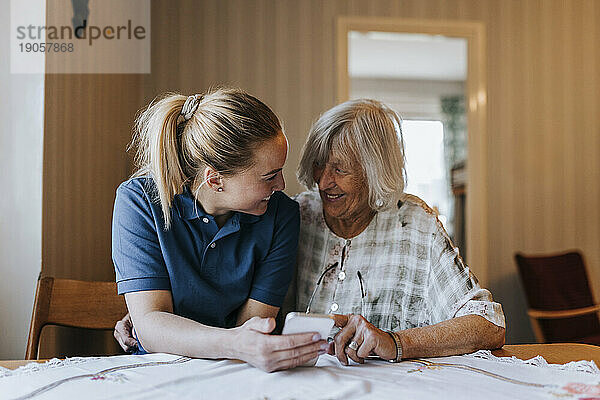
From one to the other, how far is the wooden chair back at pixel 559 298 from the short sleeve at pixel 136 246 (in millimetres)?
2473

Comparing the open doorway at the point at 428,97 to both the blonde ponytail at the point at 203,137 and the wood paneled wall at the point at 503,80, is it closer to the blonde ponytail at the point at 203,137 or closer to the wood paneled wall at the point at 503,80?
the wood paneled wall at the point at 503,80

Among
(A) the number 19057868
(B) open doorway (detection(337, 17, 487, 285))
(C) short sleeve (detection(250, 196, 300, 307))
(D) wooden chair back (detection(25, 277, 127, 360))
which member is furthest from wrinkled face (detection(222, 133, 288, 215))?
(B) open doorway (detection(337, 17, 487, 285))

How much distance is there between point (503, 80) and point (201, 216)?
2.91m

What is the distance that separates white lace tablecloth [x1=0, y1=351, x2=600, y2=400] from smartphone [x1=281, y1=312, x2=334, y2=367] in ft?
0.24

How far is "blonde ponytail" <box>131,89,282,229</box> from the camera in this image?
55.8 inches

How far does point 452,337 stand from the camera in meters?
1.36

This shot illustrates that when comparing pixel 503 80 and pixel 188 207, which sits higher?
pixel 503 80

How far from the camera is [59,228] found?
202 cm

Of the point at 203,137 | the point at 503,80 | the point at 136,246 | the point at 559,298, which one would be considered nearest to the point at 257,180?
the point at 203,137

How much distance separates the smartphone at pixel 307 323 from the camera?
1.16 m

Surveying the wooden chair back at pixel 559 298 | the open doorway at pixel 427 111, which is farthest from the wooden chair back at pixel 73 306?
the open doorway at pixel 427 111

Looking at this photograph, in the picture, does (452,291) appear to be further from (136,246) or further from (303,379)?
(136,246)

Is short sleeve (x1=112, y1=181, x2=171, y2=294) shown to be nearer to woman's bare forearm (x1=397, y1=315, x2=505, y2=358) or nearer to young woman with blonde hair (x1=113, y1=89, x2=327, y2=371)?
young woman with blonde hair (x1=113, y1=89, x2=327, y2=371)

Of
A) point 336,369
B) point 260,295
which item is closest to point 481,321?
point 336,369
